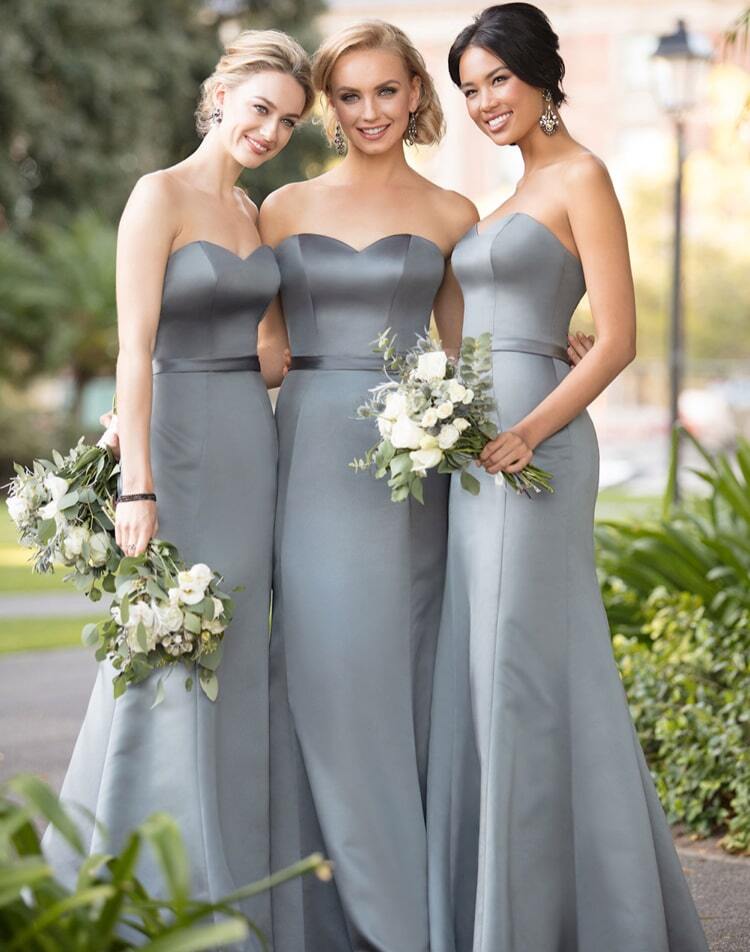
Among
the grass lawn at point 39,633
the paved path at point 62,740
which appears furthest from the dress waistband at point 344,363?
the grass lawn at point 39,633

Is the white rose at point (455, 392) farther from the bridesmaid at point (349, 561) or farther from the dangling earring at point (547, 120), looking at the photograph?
the dangling earring at point (547, 120)

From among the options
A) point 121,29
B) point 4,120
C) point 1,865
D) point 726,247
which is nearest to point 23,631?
point 1,865

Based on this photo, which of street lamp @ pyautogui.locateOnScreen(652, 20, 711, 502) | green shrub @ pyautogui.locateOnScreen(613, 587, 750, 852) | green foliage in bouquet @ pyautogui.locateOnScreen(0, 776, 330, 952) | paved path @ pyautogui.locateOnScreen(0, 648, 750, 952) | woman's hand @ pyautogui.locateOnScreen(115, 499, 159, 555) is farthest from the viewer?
street lamp @ pyautogui.locateOnScreen(652, 20, 711, 502)

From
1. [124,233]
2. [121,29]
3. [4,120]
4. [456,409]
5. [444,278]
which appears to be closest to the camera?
[456,409]

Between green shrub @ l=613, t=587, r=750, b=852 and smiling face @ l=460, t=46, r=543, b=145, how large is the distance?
271 centimetres

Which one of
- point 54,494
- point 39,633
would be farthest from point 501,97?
point 39,633

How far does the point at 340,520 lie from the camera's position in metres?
4.33

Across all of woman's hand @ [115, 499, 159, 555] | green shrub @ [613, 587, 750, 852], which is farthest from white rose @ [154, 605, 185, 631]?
green shrub @ [613, 587, 750, 852]

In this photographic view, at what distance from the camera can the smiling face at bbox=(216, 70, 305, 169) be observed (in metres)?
4.20

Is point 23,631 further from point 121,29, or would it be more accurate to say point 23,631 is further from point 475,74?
point 121,29

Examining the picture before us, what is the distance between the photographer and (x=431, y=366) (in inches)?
149

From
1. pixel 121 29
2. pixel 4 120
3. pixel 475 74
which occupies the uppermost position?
pixel 121 29

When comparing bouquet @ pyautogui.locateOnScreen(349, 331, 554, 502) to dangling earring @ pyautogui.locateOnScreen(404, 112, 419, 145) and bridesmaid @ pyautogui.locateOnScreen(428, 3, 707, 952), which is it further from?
dangling earring @ pyautogui.locateOnScreen(404, 112, 419, 145)

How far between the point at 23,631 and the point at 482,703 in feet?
26.2
